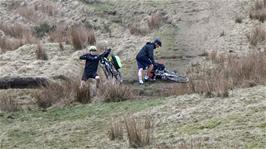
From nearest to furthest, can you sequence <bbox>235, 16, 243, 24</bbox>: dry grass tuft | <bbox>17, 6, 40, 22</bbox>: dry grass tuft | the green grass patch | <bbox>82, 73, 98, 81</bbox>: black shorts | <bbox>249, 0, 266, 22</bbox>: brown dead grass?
the green grass patch → <bbox>82, 73, 98, 81</bbox>: black shorts → <bbox>249, 0, 266, 22</bbox>: brown dead grass → <bbox>235, 16, 243, 24</bbox>: dry grass tuft → <bbox>17, 6, 40, 22</bbox>: dry grass tuft

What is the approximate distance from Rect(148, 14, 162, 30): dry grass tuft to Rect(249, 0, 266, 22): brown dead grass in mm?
4259

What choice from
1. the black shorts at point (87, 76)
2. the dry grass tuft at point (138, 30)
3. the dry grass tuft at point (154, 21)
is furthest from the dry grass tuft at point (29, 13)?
the black shorts at point (87, 76)

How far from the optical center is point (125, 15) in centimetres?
2820

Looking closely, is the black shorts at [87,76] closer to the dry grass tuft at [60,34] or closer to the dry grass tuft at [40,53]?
the dry grass tuft at [40,53]

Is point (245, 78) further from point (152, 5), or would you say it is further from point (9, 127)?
point (152, 5)

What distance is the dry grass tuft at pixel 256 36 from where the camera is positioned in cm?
1998

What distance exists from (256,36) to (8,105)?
10.4m

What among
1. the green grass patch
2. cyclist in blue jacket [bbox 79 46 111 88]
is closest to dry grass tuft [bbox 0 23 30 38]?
cyclist in blue jacket [bbox 79 46 111 88]

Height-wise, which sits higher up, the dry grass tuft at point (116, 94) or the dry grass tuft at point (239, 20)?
the dry grass tuft at point (116, 94)

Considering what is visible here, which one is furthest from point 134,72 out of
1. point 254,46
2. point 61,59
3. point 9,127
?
point 9,127

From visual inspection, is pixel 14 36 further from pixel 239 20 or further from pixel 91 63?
pixel 91 63

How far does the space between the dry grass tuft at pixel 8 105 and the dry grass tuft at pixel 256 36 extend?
976cm

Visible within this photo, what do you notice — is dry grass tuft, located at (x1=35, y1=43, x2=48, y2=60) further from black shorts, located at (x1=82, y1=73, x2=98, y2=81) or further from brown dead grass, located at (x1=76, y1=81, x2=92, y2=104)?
brown dead grass, located at (x1=76, y1=81, x2=92, y2=104)

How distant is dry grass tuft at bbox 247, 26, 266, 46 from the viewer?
787 inches
